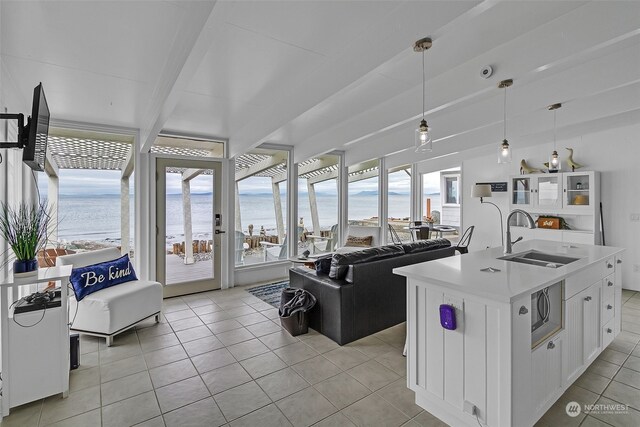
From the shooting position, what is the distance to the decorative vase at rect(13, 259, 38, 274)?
2.23 m

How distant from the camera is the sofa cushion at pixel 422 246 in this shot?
3.67 meters

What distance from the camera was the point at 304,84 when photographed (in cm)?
303

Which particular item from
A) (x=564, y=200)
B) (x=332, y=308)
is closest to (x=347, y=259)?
(x=332, y=308)

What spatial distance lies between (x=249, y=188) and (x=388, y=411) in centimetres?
425

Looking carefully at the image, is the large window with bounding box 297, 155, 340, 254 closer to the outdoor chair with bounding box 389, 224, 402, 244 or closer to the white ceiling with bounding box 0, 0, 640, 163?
the outdoor chair with bounding box 389, 224, 402, 244

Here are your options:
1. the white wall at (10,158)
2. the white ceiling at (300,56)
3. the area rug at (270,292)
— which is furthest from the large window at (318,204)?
the white wall at (10,158)

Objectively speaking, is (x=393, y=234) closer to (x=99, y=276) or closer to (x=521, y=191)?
(x=521, y=191)

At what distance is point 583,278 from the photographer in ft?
7.55

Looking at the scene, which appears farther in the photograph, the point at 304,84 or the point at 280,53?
the point at 304,84

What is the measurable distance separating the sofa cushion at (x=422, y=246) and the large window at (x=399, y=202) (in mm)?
3405

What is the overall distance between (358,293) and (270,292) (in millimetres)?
2144

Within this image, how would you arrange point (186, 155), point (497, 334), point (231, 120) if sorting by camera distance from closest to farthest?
point (497, 334)
point (231, 120)
point (186, 155)

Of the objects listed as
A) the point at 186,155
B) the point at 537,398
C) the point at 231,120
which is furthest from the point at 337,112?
the point at 537,398

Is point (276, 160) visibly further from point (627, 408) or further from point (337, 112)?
point (627, 408)
